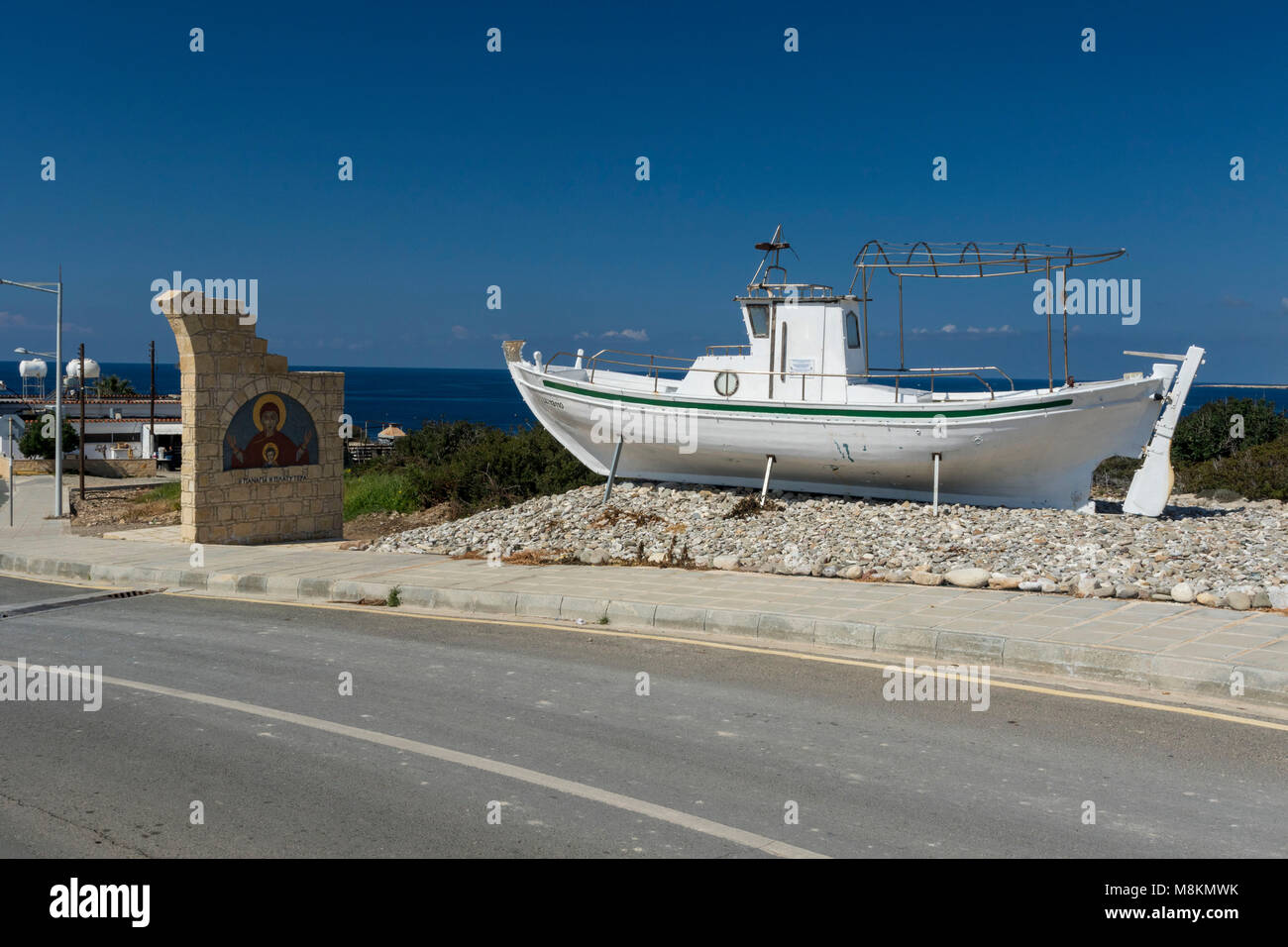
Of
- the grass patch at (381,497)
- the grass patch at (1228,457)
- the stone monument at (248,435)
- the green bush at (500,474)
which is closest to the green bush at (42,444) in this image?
the grass patch at (381,497)

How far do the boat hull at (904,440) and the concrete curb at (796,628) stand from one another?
6.33 metres

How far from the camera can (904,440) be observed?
1587cm

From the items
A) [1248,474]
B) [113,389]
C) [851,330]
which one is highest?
[113,389]

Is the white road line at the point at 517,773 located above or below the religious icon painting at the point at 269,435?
below

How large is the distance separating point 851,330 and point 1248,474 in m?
11.1

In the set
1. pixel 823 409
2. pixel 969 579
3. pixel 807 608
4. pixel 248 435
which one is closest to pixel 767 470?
pixel 823 409

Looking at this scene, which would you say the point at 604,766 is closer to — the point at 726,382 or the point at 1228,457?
the point at 726,382

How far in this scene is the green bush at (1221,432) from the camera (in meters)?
29.7

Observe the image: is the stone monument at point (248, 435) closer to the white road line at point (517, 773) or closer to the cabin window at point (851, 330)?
the cabin window at point (851, 330)
